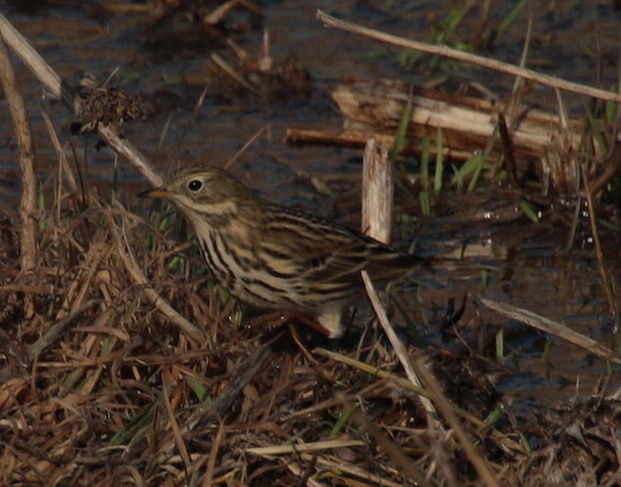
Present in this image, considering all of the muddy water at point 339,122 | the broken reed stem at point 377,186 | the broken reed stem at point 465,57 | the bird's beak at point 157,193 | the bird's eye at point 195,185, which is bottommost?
the muddy water at point 339,122

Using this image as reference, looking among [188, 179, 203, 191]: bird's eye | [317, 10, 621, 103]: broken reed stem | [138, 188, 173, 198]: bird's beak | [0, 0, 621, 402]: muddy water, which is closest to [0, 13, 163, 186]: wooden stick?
[138, 188, 173, 198]: bird's beak

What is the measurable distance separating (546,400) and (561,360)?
1.57 ft

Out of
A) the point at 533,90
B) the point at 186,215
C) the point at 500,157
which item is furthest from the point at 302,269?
the point at 533,90

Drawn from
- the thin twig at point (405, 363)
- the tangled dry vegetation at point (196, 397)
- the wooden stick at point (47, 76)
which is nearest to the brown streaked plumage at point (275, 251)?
the tangled dry vegetation at point (196, 397)

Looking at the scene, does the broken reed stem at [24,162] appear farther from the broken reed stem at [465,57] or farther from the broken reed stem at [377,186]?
the broken reed stem at [377,186]

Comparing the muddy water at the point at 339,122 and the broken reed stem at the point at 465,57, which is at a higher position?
the broken reed stem at the point at 465,57

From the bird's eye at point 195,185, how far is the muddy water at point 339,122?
1.17 feet

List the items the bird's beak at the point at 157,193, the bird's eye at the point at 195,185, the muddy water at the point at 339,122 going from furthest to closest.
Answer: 1. the muddy water at the point at 339,122
2. the bird's eye at the point at 195,185
3. the bird's beak at the point at 157,193

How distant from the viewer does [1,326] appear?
19.7ft

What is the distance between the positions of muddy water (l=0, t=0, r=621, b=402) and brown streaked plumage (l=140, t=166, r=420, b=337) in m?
0.40

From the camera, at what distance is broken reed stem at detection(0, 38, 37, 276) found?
6.14m

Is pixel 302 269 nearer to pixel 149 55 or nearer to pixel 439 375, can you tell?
pixel 439 375

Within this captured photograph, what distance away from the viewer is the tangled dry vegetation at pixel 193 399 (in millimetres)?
5484

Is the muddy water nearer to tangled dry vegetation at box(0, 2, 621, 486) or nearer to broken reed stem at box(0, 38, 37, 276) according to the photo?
→ broken reed stem at box(0, 38, 37, 276)
